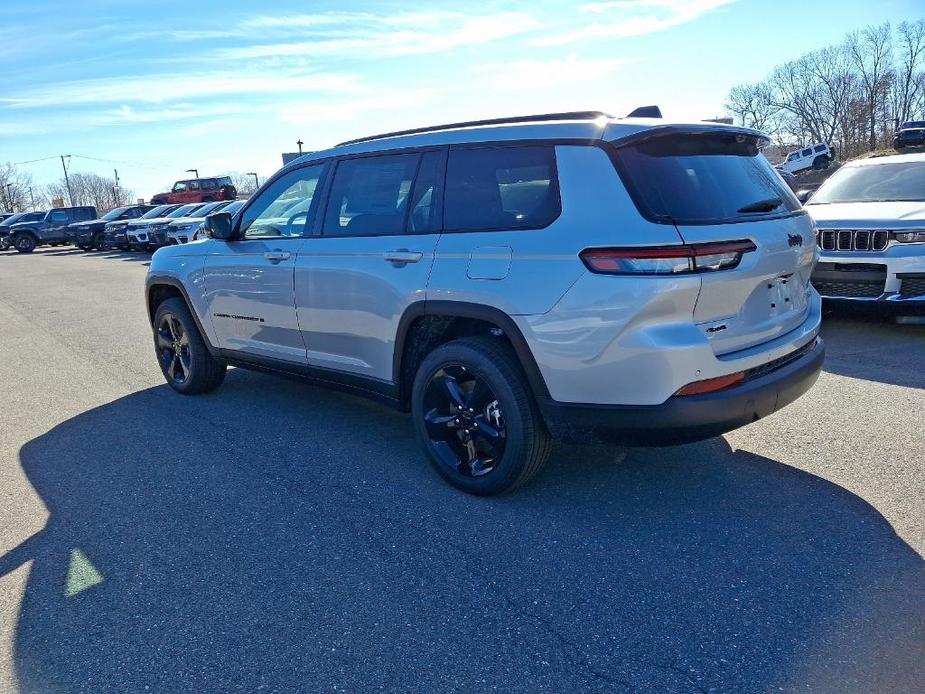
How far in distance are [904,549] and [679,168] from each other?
1864mm

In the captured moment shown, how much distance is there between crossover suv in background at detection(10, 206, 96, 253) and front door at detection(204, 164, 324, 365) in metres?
33.6

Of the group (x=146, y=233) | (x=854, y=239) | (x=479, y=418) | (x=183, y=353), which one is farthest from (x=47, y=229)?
(x=479, y=418)

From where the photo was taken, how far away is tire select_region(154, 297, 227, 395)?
567cm

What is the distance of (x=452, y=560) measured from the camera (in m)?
3.10

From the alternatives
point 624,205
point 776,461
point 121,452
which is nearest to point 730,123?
point 624,205

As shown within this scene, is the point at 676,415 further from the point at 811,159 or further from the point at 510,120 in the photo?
the point at 811,159

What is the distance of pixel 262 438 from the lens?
4742 mm

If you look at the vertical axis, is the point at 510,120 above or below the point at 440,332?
above

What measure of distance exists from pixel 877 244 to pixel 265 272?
17.8 ft

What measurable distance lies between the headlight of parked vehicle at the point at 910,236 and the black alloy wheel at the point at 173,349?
6.18 m

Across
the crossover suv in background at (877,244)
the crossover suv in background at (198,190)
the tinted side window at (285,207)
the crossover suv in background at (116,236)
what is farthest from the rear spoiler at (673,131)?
the crossover suv in background at (198,190)

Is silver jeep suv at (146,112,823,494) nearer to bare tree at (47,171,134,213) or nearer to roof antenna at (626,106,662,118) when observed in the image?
roof antenna at (626,106,662,118)

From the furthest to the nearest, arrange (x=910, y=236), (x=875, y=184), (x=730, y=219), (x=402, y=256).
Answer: (x=875, y=184) < (x=910, y=236) < (x=402, y=256) < (x=730, y=219)

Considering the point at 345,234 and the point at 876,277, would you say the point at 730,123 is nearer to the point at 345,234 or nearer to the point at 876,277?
the point at 345,234
